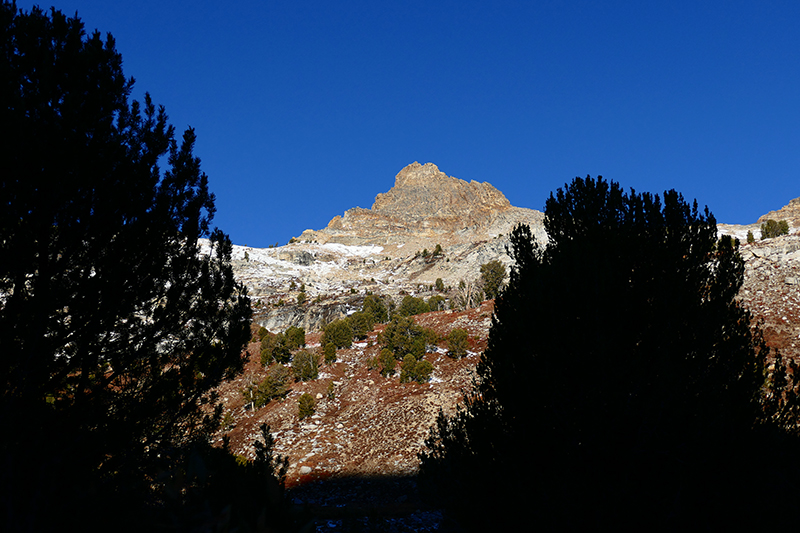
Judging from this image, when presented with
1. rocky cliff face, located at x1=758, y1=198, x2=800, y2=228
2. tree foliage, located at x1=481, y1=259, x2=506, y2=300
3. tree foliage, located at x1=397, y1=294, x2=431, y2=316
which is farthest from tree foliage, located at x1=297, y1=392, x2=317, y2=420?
rocky cliff face, located at x1=758, y1=198, x2=800, y2=228

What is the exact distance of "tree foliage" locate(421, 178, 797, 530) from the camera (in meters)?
6.37

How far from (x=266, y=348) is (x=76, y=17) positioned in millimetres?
25183

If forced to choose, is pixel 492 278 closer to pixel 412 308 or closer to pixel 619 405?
pixel 412 308

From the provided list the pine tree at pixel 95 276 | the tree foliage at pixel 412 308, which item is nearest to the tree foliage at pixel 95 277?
the pine tree at pixel 95 276

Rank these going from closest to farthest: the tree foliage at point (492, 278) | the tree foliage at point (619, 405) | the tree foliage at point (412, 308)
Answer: the tree foliage at point (619, 405), the tree foliage at point (412, 308), the tree foliage at point (492, 278)

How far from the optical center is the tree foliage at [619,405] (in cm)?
637

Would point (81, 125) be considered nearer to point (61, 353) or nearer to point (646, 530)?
point (61, 353)

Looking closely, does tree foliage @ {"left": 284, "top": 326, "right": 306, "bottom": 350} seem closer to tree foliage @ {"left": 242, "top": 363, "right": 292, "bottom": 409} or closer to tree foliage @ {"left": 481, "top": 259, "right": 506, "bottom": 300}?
tree foliage @ {"left": 242, "top": 363, "right": 292, "bottom": 409}

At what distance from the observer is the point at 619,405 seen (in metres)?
6.59

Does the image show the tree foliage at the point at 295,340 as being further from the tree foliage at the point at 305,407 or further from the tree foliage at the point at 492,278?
the tree foliage at the point at 492,278

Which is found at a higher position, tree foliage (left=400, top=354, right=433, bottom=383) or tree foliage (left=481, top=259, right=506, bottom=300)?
tree foliage (left=481, top=259, right=506, bottom=300)

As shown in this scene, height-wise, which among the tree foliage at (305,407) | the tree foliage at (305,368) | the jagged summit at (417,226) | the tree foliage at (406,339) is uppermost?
the jagged summit at (417,226)

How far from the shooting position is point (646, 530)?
6156 mm

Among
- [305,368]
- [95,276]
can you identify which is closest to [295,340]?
[305,368]
